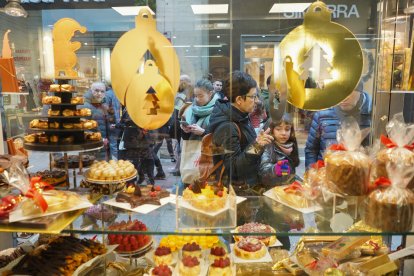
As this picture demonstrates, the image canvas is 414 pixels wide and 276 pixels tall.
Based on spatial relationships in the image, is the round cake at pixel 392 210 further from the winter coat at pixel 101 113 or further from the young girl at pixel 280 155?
the winter coat at pixel 101 113

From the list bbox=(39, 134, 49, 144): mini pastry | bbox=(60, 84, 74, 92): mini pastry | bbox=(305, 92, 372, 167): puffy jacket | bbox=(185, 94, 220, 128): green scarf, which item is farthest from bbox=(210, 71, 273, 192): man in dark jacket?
bbox=(39, 134, 49, 144): mini pastry

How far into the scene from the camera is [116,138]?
3.64 metres

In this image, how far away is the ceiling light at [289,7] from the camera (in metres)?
3.06

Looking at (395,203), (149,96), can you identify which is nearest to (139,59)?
(149,96)

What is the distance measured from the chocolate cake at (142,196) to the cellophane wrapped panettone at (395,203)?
0.87m

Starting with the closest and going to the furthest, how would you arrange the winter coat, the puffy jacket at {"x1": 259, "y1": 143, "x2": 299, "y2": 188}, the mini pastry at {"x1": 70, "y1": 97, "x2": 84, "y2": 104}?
the mini pastry at {"x1": 70, "y1": 97, "x2": 84, "y2": 104} → the puffy jacket at {"x1": 259, "y1": 143, "x2": 299, "y2": 188} → the winter coat

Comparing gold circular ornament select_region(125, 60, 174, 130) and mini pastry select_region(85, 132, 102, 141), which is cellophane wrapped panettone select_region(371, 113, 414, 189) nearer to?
gold circular ornament select_region(125, 60, 174, 130)

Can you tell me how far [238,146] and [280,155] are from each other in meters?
0.38

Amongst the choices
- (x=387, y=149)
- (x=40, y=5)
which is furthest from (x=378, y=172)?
(x=40, y=5)

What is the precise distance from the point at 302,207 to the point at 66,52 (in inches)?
64.3

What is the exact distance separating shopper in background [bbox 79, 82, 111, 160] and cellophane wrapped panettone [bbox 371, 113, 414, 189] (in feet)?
9.25

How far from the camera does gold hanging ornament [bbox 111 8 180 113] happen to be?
197cm

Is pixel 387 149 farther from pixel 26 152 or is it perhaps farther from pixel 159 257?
pixel 26 152

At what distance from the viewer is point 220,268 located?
1540mm
